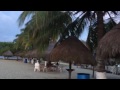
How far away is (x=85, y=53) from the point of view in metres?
11.1

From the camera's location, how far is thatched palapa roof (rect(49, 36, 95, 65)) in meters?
10.8

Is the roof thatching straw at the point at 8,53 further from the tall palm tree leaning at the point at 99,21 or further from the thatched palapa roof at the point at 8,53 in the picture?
the tall palm tree leaning at the point at 99,21

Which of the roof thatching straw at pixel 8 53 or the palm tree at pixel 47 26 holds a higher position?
the palm tree at pixel 47 26

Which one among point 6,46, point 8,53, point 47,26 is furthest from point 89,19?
point 6,46

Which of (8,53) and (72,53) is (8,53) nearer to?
(8,53)

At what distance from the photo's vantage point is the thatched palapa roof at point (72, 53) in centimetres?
1084

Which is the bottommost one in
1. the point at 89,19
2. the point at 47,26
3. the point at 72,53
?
the point at 72,53

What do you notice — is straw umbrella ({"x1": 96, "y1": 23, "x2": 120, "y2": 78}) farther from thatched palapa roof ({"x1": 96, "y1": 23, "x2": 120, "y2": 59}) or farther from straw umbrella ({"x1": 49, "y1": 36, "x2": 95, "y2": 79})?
straw umbrella ({"x1": 49, "y1": 36, "x2": 95, "y2": 79})

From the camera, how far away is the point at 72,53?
429 inches

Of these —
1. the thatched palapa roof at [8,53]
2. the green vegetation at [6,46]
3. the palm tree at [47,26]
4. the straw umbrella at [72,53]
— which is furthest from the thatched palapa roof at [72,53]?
the green vegetation at [6,46]
